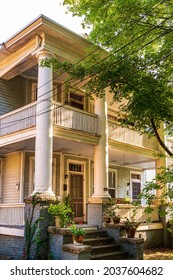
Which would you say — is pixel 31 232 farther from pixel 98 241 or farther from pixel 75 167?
pixel 75 167

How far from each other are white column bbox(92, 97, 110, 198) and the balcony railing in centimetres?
32

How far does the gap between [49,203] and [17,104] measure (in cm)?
569

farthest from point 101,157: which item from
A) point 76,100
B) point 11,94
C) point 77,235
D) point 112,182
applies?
point 112,182

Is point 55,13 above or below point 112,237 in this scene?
above

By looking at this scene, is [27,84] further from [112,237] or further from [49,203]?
[112,237]

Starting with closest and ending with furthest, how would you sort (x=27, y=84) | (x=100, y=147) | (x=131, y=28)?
(x=131, y=28) < (x=100, y=147) < (x=27, y=84)

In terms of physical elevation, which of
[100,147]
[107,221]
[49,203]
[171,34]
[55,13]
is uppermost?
[55,13]

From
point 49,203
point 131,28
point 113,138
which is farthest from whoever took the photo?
point 113,138

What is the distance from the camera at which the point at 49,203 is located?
9781 mm

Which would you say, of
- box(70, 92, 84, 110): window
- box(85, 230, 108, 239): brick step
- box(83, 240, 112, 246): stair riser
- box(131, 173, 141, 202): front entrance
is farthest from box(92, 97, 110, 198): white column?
box(131, 173, 141, 202): front entrance

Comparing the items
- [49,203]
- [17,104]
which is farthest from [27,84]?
[49,203]

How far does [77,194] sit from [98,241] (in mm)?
4582

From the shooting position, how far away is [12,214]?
10984mm

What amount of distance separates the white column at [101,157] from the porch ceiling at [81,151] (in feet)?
2.12
